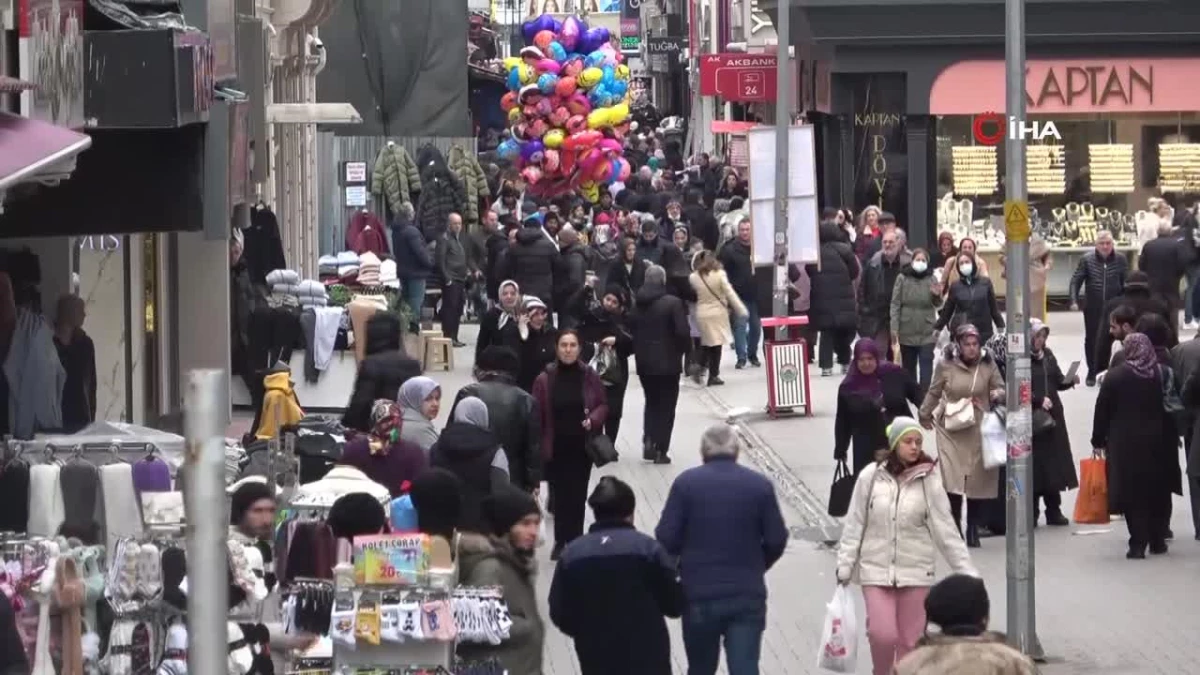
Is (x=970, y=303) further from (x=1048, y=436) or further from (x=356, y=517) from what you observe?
(x=356, y=517)

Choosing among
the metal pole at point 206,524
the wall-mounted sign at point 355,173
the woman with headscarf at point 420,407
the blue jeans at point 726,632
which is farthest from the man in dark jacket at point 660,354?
the metal pole at point 206,524

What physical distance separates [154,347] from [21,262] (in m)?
4.69

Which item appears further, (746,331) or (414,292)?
(414,292)

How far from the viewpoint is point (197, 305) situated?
755 inches

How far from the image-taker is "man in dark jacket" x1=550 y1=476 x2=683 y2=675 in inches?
370

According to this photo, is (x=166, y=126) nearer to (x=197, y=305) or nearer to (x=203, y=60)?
(x=203, y=60)

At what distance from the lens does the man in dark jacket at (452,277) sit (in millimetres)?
29266

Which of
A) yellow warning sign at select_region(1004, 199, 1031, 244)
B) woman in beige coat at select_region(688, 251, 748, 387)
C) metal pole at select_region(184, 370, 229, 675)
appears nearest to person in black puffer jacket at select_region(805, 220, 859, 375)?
woman in beige coat at select_region(688, 251, 748, 387)

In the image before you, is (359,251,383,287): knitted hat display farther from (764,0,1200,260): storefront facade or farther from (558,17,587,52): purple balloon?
(558,17,587,52): purple balloon

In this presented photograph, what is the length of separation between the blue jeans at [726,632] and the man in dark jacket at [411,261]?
59.9ft

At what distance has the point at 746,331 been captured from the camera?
27281mm

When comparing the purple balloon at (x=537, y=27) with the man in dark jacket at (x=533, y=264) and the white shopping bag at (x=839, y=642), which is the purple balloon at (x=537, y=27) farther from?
the white shopping bag at (x=839, y=642)

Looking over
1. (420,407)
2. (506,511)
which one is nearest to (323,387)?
(420,407)

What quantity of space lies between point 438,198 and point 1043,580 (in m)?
19.1
